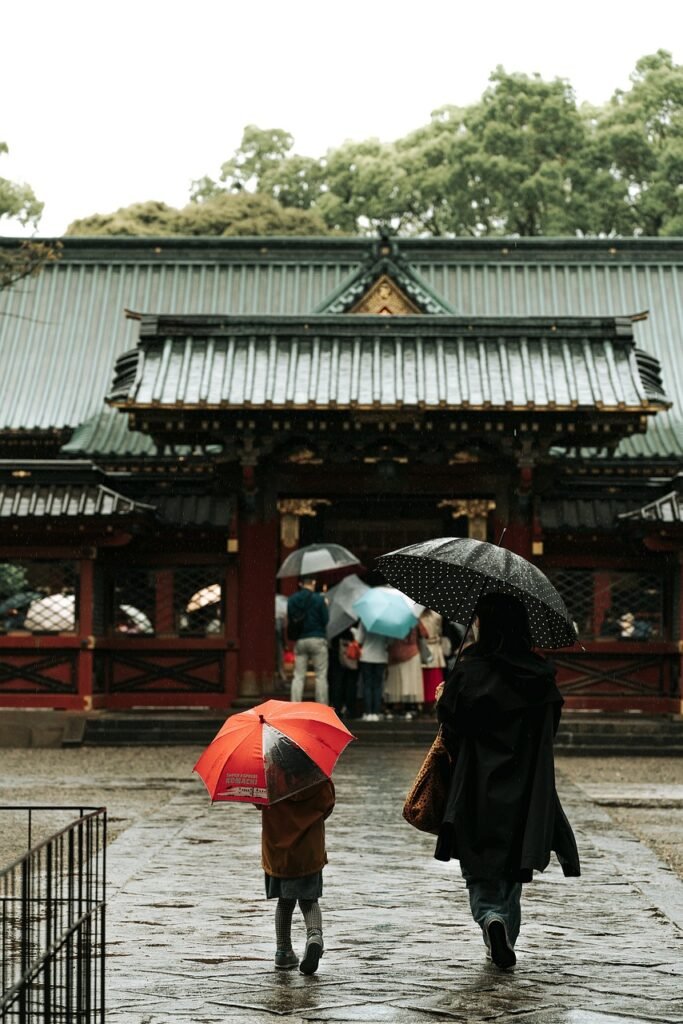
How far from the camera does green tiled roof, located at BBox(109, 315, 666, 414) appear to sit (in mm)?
20297

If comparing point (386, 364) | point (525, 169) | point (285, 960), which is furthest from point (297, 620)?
point (525, 169)

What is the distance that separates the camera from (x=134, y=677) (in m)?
21.4

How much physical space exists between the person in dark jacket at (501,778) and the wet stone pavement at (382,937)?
0.36 meters

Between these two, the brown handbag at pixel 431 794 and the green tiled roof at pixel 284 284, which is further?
the green tiled roof at pixel 284 284

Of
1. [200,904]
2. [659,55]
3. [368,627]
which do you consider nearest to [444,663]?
[368,627]

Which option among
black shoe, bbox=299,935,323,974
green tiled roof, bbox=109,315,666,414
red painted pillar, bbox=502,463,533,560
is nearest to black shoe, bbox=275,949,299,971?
black shoe, bbox=299,935,323,974

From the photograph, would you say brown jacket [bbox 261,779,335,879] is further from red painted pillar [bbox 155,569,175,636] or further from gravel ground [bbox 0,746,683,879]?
red painted pillar [bbox 155,569,175,636]

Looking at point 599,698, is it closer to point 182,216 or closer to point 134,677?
point 134,677

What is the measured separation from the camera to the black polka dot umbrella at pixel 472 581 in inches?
285

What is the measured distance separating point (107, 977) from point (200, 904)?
202cm

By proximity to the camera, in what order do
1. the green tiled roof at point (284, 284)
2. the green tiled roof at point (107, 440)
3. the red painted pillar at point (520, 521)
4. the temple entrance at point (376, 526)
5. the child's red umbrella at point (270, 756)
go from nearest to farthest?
the child's red umbrella at point (270, 756)
the red painted pillar at point (520, 521)
the temple entrance at point (376, 526)
the green tiled roof at point (107, 440)
the green tiled roof at point (284, 284)

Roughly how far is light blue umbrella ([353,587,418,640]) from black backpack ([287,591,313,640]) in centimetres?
69

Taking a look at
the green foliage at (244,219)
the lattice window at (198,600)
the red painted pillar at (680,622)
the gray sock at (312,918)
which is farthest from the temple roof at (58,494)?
the green foliage at (244,219)

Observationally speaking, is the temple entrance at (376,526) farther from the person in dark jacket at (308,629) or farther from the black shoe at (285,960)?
the black shoe at (285,960)
